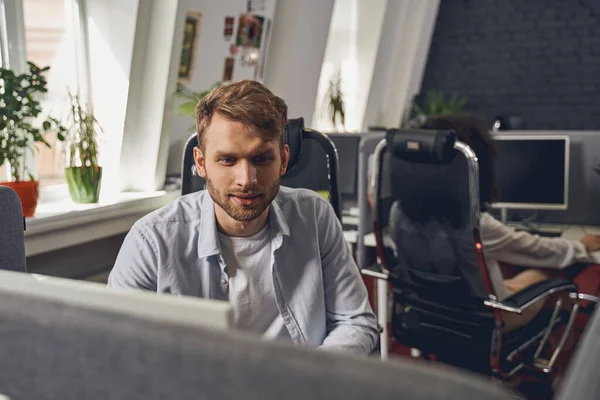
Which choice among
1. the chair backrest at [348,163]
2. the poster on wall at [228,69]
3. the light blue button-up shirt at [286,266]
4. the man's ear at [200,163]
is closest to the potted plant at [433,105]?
the poster on wall at [228,69]

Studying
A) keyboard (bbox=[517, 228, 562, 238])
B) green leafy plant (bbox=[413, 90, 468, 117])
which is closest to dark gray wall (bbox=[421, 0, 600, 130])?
green leafy plant (bbox=[413, 90, 468, 117])

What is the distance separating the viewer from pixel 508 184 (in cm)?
320

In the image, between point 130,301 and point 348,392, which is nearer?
point 348,392

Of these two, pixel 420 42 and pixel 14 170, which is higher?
pixel 420 42

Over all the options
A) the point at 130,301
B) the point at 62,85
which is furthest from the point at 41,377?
the point at 62,85

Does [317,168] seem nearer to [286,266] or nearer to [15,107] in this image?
[286,266]

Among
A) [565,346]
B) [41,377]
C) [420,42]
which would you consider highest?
[420,42]

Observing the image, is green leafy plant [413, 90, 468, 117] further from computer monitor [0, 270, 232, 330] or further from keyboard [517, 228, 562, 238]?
computer monitor [0, 270, 232, 330]

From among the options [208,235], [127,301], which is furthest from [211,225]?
[127,301]

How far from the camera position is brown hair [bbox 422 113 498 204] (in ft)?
7.79

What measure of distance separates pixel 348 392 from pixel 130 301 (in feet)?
0.67

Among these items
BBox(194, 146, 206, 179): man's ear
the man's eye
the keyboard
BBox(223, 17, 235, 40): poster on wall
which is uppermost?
BBox(223, 17, 235, 40): poster on wall

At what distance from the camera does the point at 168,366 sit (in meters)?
0.44

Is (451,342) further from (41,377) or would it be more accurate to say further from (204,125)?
(41,377)
